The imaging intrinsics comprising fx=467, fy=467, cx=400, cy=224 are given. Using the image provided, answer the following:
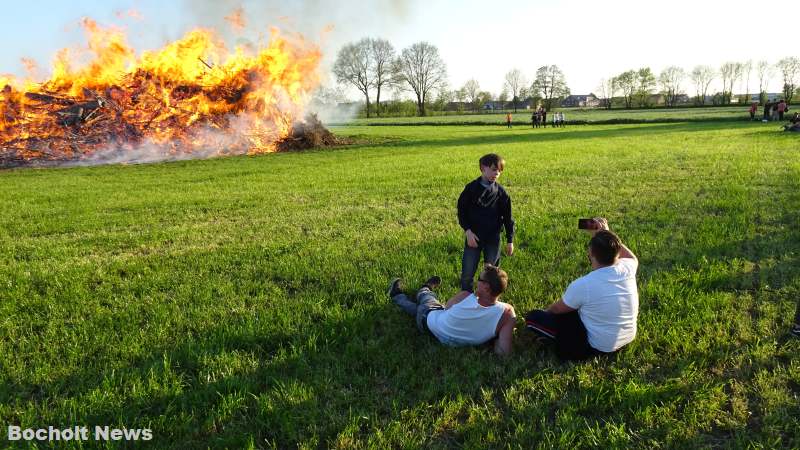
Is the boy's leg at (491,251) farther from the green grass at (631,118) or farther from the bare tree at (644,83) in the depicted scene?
the bare tree at (644,83)

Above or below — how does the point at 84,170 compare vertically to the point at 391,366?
above

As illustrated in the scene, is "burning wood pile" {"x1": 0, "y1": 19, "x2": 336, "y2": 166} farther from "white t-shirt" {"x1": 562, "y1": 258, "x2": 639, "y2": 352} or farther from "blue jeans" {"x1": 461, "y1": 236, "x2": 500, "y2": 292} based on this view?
"white t-shirt" {"x1": 562, "y1": 258, "x2": 639, "y2": 352}

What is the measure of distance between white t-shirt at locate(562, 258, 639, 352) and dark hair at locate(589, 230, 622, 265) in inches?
3.1

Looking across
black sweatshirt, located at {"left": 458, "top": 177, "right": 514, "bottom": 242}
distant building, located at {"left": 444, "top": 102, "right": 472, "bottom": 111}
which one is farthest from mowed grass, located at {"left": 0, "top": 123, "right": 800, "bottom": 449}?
distant building, located at {"left": 444, "top": 102, "right": 472, "bottom": 111}

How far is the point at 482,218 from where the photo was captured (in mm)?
4969

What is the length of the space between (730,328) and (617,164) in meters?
11.4

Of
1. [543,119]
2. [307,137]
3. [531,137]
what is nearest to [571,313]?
[307,137]

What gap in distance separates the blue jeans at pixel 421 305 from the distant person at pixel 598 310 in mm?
986

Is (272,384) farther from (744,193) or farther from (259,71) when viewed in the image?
(259,71)

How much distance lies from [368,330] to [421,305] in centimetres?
55

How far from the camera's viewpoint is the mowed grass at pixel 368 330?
3.07 meters

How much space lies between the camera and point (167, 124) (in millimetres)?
20359

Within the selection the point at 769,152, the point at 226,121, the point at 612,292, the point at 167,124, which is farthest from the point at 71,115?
the point at 769,152

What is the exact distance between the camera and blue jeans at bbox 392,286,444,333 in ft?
14.0
